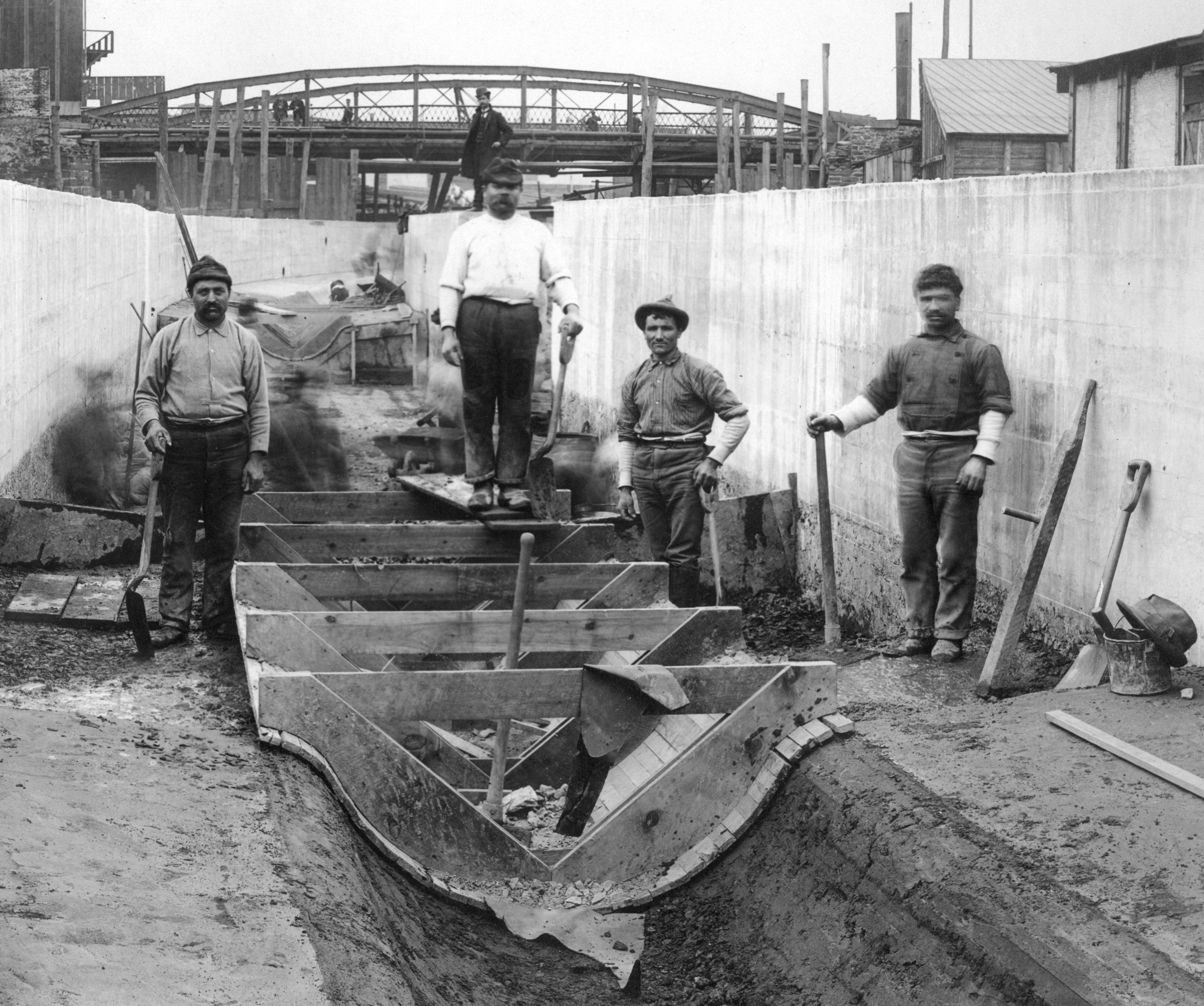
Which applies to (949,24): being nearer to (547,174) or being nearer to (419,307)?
(547,174)

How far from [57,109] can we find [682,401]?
25077 millimetres

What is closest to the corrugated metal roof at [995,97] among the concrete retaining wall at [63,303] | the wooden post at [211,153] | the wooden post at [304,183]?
the wooden post at [304,183]

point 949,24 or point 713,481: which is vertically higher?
point 949,24

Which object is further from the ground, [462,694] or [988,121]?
[988,121]

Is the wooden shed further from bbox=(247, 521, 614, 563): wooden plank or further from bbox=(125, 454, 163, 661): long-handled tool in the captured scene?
bbox=(125, 454, 163, 661): long-handled tool

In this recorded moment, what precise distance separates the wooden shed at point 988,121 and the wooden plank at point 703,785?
85.7ft

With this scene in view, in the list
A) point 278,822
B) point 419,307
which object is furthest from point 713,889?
point 419,307

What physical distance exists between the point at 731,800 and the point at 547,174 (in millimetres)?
28801

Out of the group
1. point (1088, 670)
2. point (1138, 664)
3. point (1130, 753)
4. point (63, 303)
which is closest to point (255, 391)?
point (1088, 670)

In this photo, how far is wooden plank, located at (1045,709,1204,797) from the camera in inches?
190

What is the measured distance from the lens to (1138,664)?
18.6 ft

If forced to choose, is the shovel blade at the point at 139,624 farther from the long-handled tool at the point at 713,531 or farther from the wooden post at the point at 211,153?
the wooden post at the point at 211,153

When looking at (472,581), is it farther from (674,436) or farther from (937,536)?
(937,536)

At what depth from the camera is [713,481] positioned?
25.3ft
